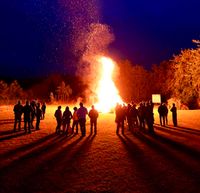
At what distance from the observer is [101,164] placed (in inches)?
353

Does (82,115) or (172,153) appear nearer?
(172,153)

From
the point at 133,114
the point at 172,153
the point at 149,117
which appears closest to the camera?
the point at 172,153

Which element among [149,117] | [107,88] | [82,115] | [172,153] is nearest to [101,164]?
[172,153]

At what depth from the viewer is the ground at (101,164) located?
6795 mm

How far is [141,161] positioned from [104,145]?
3.19 metres

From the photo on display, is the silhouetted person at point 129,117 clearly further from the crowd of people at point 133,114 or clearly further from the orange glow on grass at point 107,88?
the orange glow on grass at point 107,88

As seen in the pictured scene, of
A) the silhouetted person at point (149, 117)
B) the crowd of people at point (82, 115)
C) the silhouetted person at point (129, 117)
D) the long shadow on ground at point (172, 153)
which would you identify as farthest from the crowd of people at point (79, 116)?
the silhouetted person at point (149, 117)

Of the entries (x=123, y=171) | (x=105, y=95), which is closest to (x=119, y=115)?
(x=123, y=171)

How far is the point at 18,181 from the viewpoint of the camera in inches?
282

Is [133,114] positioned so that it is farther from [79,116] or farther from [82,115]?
[79,116]

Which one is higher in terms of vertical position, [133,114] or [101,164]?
[133,114]

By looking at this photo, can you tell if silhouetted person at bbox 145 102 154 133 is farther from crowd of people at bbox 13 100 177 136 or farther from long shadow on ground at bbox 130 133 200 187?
long shadow on ground at bbox 130 133 200 187

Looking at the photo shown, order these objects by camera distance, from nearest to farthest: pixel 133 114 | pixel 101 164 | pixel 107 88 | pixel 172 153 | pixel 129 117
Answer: pixel 101 164 → pixel 172 153 → pixel 133 114 → pixel 129 117 → pixel 107 88

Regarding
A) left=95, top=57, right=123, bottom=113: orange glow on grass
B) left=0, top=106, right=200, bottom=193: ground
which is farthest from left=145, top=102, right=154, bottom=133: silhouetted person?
left=95, top=57, right=123, bottom=113: orange glow on grass
